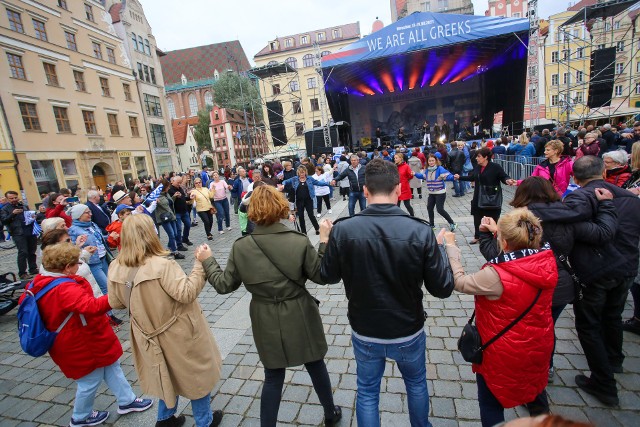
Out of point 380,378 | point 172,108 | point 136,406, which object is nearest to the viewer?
point 380,378

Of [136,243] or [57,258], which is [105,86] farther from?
[136,243]

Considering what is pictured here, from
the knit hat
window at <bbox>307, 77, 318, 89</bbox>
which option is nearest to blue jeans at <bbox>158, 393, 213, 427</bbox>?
the knit hat

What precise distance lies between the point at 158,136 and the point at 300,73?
810 inches

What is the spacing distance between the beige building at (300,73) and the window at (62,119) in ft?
73.0

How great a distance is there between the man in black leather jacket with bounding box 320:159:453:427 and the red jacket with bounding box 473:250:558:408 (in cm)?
36

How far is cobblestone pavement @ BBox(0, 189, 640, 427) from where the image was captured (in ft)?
8.29

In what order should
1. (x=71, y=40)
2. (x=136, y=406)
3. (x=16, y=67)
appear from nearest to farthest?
(x=136, y=406) → (x=16, y=67) → (x=71, y=40)

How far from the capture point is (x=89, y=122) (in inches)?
945

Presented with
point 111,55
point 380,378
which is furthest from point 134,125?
point 380,378

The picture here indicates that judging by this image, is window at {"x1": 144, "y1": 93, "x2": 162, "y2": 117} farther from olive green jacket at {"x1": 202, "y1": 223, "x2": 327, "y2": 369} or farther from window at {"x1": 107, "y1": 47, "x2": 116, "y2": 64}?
olive green jacket at {"x1": 202, "y1": 223, "x2": 327, "y2": 369}

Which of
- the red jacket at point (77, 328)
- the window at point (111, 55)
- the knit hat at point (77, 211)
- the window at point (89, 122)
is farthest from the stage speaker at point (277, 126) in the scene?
the red jacket at point (77, 328)

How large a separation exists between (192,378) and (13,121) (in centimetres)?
2459

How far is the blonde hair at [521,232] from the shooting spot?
194 cm

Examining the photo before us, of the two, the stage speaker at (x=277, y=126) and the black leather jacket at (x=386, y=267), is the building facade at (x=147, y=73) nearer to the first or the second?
the stage speaker at (x=277, y=126)
